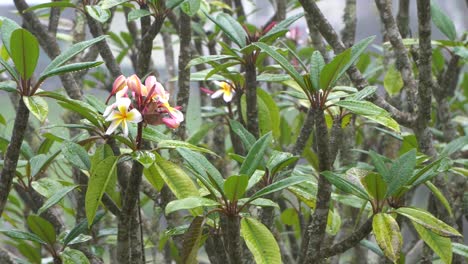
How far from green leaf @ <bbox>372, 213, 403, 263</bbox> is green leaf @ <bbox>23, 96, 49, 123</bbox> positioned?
0.52m

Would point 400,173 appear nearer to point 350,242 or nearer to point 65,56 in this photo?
point 350,242

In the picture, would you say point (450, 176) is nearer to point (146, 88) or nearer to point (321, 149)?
point (321, 149)

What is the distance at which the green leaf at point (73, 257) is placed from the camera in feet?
4.33

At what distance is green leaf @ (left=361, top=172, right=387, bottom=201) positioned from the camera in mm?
1151

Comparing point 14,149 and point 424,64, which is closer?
point 14,149

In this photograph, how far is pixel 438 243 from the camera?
48.9 inches

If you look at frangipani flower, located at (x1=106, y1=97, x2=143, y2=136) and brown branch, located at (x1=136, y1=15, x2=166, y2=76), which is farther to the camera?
brown branch, located at (x1=136, y1=15, x2=166, y2=76)

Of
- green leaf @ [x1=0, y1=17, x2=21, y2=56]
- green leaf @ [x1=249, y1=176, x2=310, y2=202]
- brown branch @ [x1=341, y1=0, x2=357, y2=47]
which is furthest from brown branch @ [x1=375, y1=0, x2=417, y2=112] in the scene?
green leaf @ [x1=0, y1=17, x2=21, y2=56]

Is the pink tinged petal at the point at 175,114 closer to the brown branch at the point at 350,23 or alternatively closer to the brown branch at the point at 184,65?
the brown branch at the point at 184,65

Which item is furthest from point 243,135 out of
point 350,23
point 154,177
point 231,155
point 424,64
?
point 350,23

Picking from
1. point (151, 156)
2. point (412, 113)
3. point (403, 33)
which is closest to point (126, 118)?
point (151, 156)

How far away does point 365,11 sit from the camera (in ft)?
11.2

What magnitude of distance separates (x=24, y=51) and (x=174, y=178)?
0.30m

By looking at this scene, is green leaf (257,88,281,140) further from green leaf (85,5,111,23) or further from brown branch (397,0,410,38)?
brown branch (397,0,410,38)
